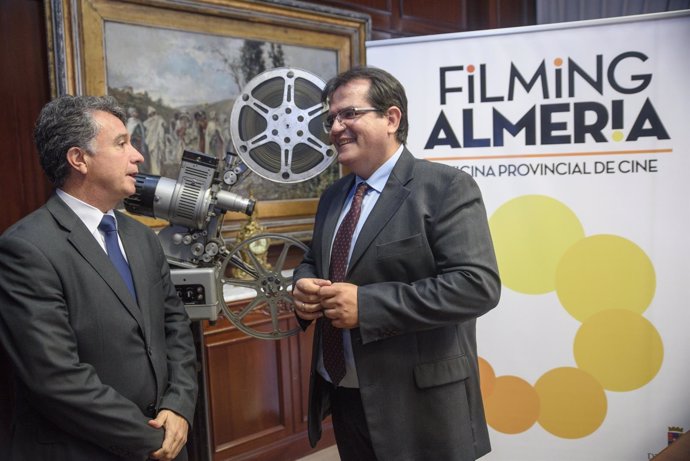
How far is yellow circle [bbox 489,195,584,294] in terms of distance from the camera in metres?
2.42

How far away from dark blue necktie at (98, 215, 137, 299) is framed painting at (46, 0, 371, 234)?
49.5 inches

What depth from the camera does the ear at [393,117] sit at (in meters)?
1.71

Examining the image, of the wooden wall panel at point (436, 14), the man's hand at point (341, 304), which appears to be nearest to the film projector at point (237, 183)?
the man's hand at point (341, 304)

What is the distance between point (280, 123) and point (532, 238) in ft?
3.84

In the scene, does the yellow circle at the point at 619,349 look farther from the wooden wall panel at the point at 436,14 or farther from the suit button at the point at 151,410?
the wooden wall panel at the point at 436,14

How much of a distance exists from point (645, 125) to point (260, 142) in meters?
1.47

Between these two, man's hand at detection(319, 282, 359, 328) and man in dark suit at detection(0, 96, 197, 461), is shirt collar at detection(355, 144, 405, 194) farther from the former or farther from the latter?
man in dark suit at detection(0, 96, 197, 461)

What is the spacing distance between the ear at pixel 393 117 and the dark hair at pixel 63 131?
2.60 ft

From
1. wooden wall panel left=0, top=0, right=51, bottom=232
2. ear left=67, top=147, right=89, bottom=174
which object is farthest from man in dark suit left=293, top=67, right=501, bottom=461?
wooden wall panel left=0, top=0, right=51, bottom=232

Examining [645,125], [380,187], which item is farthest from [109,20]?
[645,125]

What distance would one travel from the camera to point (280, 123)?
1979mm

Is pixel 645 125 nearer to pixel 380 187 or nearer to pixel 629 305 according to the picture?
pixel 629 305

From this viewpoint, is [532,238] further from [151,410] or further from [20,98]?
[20,98]

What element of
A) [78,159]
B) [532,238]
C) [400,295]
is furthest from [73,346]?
[532,238]
